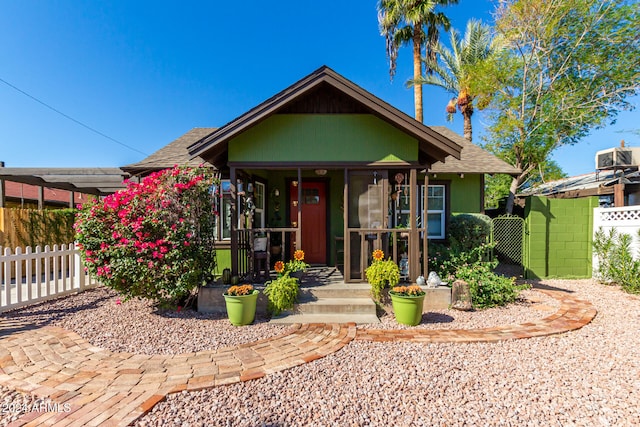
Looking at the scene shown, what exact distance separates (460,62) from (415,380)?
15.4m

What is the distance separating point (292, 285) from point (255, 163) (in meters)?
2.52

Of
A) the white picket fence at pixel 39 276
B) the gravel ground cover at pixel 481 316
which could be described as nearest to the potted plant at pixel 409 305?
the gravel ground cover at pixel 481 316

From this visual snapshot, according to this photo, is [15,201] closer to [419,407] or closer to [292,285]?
[292,285]

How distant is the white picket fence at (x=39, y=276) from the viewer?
182 inches

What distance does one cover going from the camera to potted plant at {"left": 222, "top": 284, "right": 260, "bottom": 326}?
4.32 metres

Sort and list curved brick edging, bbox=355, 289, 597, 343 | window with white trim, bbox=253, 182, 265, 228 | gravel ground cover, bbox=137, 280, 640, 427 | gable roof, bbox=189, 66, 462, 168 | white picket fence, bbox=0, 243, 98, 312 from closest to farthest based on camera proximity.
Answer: gravel ground cover, bbox=137, 280, 640, 427, curved brick edging, bbox=355, 289, 597, 343, white picket fence, bbox=0, 243, 98, 312, gable roof, bbox=189, 66, 462, 168, window with white trim, bbox=253, 182, 265, 228

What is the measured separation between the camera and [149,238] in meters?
4.59

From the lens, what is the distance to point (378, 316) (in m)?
4.88

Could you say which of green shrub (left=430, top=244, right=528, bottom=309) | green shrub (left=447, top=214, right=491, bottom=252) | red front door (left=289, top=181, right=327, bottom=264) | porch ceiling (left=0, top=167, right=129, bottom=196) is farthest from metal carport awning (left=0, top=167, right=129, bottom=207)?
green shrub (left=447, top=214, right=491, bottom=252)

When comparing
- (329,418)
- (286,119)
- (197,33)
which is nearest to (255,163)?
(286,119)

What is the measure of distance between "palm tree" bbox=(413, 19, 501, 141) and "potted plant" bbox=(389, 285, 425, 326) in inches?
475

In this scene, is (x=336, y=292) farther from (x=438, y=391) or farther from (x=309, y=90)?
(x=309, y=90)

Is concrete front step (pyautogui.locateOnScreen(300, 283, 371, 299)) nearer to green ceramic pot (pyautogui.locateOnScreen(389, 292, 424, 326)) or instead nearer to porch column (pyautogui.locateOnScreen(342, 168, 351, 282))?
porch column (pyautogui.locateOnScreen(342, 168, 351, 282))

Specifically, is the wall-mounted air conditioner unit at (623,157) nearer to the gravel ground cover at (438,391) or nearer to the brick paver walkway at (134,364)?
the brick paver walkway at (134,364)
